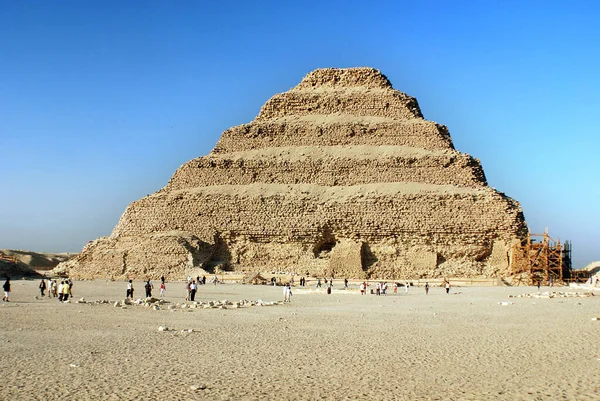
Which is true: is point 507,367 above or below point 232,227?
below

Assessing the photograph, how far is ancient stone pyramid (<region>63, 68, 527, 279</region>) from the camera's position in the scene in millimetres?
46594

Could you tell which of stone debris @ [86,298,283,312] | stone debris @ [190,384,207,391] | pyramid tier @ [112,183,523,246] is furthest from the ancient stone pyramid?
stone debris @ [190,384,207,391]

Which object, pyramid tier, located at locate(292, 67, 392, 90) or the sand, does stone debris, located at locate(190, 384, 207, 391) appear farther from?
Answer: pyramid tier, located at locate(292, 67, 392, 90)

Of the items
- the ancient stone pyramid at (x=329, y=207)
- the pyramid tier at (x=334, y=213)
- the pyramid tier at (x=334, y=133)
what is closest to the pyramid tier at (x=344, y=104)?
the ancient stone pyramid at (x=329, y=207)

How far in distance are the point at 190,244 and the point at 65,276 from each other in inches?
386

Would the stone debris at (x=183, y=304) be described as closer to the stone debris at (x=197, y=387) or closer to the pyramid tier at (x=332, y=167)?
the stone debris at (x=197, y=387)

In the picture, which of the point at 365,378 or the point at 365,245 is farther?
the point at 365,245

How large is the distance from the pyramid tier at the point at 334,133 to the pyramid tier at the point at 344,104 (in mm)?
1070

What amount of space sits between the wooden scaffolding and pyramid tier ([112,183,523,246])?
1682mm

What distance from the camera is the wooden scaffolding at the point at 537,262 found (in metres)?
43.1

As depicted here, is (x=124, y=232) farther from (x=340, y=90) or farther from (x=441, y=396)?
(x=441, y=396)

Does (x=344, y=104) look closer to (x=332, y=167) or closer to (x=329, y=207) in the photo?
(x=332, y=167)

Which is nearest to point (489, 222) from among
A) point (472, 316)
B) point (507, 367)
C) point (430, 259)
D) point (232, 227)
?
point (430, 259)

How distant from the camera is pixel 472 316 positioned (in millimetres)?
19688
